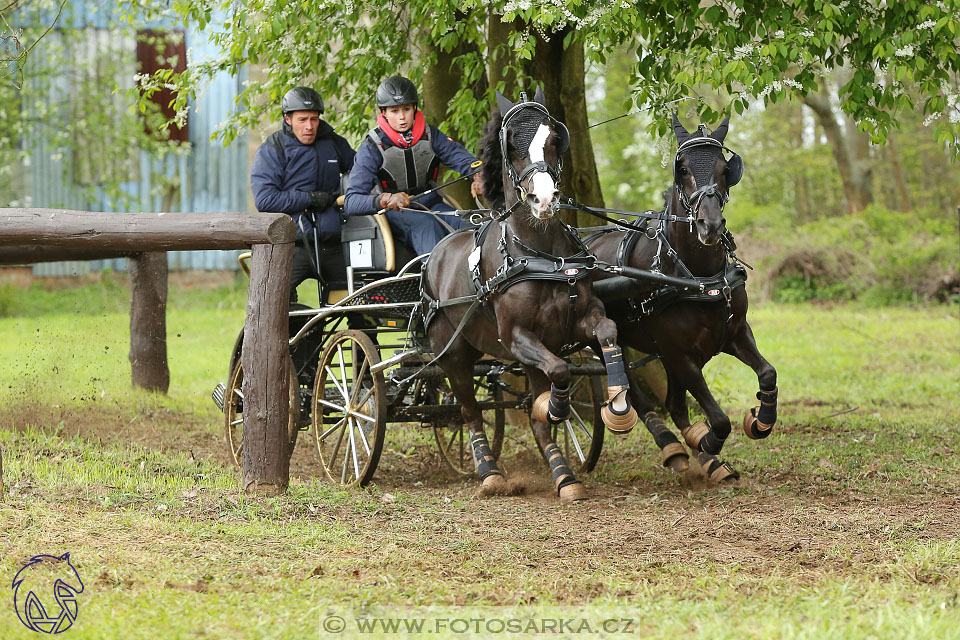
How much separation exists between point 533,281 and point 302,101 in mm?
2648

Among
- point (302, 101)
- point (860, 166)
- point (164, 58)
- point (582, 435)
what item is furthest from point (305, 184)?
point (860, 166)

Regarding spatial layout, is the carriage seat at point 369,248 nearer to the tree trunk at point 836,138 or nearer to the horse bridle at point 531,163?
the horse bridle at point 531,163

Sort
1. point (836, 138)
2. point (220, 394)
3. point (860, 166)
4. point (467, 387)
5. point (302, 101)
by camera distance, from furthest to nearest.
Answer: point (860, 166) < point (836, 138) < point (220, 394) < point (302, 101) < point (467, 387)

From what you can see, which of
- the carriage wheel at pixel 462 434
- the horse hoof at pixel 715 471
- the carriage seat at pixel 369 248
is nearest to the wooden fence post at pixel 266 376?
the carriage seat at pixel 369 248

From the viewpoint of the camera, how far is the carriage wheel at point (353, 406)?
22.8ft

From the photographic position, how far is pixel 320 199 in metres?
7.68

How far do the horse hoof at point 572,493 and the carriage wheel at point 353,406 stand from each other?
1219mm

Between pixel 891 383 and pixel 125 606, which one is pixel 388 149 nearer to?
pixel 125 606

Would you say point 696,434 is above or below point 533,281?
below

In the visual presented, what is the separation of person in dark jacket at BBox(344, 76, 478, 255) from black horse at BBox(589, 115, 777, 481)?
1.45m

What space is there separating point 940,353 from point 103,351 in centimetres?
1011

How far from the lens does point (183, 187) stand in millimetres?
20750

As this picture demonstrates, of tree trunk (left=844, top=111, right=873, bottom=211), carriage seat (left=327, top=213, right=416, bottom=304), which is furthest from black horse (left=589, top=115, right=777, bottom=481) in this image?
tree trunk (left=844, top=111, right=873, bottom=211)

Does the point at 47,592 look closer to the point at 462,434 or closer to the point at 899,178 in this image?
the point at 462,434
